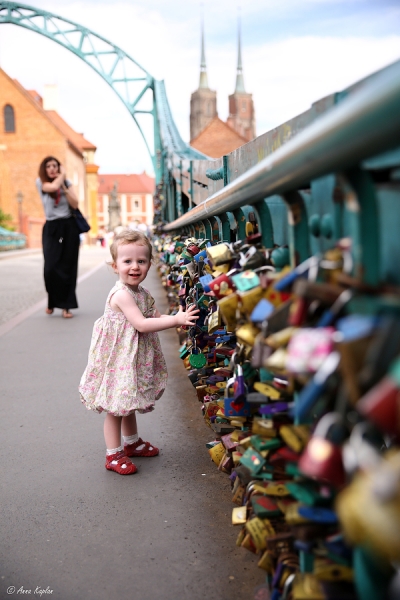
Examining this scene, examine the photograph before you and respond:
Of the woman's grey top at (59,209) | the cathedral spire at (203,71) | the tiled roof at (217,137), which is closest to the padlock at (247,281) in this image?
the woman's grey top at (59,209)

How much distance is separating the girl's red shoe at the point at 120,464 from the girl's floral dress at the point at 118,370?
0.19 meters

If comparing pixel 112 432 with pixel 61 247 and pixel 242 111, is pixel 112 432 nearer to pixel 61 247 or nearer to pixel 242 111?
pixel 61 247

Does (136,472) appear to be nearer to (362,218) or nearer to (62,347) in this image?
(362,218)

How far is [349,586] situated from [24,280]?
14936 millimetres

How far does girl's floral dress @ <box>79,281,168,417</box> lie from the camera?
119 inches

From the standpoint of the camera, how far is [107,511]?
2.59 meters

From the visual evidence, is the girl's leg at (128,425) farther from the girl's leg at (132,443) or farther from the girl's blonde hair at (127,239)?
the girl's blonde hair at (127,239)

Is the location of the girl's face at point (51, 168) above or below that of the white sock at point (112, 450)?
above

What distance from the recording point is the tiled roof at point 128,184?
132 m

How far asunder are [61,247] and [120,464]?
5.70 metres

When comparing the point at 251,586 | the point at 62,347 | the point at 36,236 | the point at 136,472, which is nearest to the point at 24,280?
the point at 62,347

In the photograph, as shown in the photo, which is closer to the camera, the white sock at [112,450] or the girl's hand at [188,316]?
the girl's hand at [188,316]

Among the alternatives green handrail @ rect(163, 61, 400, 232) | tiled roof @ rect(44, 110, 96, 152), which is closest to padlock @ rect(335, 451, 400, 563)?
green handrail @ rect(163, 61, 400, 232)

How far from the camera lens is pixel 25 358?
19.1 feet
